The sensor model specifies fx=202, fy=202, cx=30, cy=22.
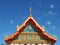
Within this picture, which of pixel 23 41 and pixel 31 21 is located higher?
pixel 31 21

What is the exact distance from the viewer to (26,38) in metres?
32.2

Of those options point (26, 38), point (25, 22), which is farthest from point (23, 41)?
point (25, 22)

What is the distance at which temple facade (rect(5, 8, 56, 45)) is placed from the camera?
1258 inches

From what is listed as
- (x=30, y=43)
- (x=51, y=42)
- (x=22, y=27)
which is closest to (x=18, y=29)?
(x=22, y=27)

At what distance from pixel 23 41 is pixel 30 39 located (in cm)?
116

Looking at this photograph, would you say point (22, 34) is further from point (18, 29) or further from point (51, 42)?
point (51, 42)

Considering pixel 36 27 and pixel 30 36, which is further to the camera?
pixel 36 27

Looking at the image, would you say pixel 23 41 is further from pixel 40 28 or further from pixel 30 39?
pixel 40 28

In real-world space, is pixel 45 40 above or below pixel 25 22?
below

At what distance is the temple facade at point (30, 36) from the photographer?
31953 mm

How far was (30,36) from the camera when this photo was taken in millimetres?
32250

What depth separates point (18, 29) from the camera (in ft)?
106

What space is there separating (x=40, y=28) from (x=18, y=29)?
11.5ft

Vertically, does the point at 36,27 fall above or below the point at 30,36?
above
